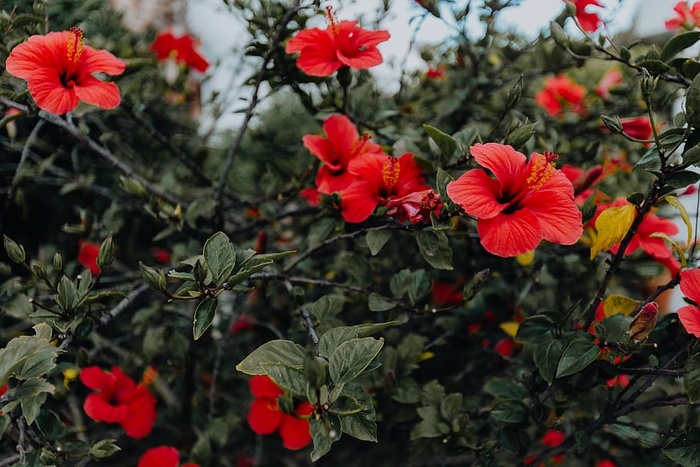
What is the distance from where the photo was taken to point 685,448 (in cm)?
82

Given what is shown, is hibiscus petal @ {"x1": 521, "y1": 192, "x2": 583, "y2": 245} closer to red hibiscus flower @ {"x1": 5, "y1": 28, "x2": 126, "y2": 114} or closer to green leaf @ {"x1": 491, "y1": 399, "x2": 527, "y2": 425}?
green leaf @ {"x1": 491, "y1": 399, "x2": 527, "y2": 425}

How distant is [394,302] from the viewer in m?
1.03

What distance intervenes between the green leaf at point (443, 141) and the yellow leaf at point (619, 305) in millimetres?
389

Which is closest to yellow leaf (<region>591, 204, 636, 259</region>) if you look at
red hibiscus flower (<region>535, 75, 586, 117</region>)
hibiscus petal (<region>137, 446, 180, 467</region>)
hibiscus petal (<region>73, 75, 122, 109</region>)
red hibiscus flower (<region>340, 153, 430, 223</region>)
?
red hibiscus flower (<region>340, 153, 430, 223</region>)

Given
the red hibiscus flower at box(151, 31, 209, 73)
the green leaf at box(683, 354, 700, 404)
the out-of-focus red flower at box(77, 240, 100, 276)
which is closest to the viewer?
the green leaf at box(683, 354, 700, 404)

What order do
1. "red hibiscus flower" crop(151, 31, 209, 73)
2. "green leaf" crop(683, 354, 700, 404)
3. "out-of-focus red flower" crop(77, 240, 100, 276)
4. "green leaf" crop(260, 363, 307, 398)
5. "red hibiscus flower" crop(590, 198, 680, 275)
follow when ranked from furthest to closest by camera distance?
1. "red hibiscus flower" crop(151, 31, 209, 73)
2. "out-of-focus red flower" crop(77, 240, 100, 276)
3. "red hibiscus flower" crop(590, 198, 680, 275)
4. "green leaf" crop(683, 354, 700, 404)
5. "green leaf" crop(260, 363, 307, 398)

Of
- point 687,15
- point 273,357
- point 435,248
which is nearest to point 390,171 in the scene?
point 435,248

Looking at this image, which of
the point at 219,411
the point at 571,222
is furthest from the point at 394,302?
the point at 219,411

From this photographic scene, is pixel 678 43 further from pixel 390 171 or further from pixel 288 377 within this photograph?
pixel 288 377

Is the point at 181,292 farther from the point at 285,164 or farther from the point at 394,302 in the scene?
the point at 285,164

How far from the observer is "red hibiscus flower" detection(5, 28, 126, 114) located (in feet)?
2.94

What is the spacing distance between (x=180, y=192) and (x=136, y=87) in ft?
1.18

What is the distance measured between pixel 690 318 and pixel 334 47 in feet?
2.46

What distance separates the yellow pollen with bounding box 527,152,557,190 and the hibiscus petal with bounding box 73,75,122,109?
71cm
